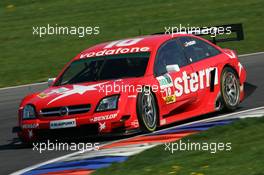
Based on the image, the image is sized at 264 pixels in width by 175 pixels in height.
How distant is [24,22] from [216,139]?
19.9m

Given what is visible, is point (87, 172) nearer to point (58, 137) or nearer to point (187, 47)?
point (58, 137)

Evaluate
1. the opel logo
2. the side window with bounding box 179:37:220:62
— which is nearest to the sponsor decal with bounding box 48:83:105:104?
the opel logo

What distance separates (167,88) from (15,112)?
4764mm

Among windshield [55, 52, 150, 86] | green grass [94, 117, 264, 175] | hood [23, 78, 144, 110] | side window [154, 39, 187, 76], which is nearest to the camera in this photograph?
green grass [94, 117, 264, 175]

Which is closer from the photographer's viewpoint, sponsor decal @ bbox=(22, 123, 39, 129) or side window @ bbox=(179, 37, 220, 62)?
sponsor decal @ bbox=(22, 123, 39, 129)

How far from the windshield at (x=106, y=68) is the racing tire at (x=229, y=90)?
4.77ft

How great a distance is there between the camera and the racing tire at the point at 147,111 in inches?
454

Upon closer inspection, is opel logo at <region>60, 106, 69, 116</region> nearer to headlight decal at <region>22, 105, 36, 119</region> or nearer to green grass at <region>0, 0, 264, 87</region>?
headlight decal at <region>22, 105, 36, 119</region>

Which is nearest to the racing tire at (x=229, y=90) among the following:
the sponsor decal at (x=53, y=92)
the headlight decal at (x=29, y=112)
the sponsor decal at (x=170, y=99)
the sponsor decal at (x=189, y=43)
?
the sponsor decal at (x=189, y=43)

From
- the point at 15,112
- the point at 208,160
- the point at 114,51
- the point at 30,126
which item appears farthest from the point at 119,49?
the point at 208,160

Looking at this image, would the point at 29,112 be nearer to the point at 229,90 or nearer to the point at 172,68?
the point at 172,68

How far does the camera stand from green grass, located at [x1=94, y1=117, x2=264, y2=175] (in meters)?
8.15

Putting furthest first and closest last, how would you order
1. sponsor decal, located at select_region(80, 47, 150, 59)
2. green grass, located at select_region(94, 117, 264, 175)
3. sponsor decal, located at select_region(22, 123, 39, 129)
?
1. sponsor decal, located at select_region(80, 47, 150, 59)
2. sponsor decal, located at select_region(22, 123, 39, 129)
3. green grass, located at select_region(94, 117, 264, 175)

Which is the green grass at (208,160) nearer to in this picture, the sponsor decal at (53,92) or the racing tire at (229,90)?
the sponsor decal at (53,92)
